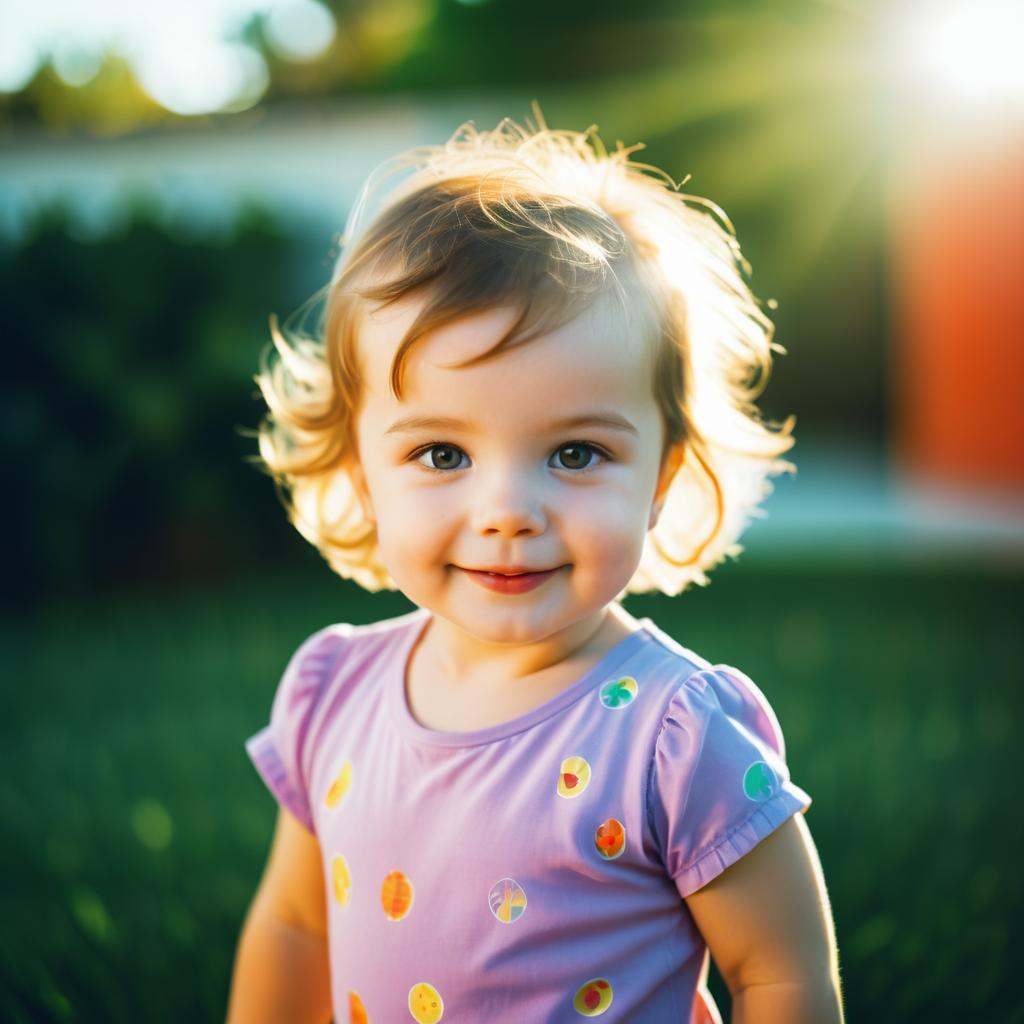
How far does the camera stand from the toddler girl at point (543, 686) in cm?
132

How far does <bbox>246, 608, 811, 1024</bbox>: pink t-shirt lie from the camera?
132 cm

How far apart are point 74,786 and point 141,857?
2.08ft

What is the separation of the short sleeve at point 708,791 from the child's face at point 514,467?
0.17 metres

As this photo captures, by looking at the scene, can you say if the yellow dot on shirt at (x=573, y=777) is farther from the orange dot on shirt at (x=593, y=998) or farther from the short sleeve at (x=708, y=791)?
the orange dot on shirt at (x=593, y=998)

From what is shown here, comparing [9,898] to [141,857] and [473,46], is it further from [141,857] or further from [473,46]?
[473,46]

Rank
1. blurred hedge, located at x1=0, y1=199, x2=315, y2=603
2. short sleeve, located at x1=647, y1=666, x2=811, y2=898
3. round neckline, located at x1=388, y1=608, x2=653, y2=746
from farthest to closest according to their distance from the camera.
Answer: blurred hedge, located at x1=0, y1=199, x2=315, y2=603, round neckline, located at x1=388, y1=608, x2=653, y2=746, short sleeve, located at x1=647, y1=666, x2=811, y2=898

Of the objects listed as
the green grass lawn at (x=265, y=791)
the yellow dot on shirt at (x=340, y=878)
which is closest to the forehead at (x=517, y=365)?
the yellow dot on shirt at (x=340, y=878)

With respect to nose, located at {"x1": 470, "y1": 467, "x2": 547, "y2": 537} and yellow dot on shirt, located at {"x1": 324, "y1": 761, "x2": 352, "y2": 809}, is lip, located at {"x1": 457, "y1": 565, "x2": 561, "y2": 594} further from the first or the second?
yellow dot on shirt, located at {"x1": 324, "y1": 761, "x2": 352, "y2": 809}

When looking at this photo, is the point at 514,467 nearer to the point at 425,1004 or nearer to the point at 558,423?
the point at 558,423

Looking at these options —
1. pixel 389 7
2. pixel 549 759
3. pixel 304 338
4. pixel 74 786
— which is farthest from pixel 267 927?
pixel 389 7

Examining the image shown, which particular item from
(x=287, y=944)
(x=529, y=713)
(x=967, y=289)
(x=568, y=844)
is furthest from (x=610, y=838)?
(x=967, y=289)

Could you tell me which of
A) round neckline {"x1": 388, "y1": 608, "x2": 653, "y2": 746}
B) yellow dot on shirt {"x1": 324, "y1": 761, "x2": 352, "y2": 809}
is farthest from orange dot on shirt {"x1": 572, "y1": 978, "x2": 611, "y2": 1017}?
yellow dot on shirt {"x1": 324, "y1": 761, "x2": 352, "y2": 809}

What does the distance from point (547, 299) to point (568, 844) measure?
0.59m

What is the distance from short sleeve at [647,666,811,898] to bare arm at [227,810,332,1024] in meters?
0.60
